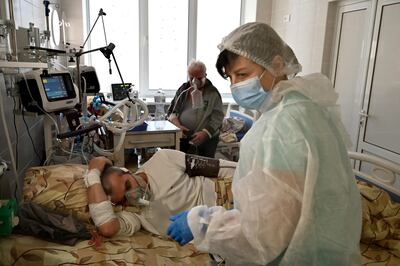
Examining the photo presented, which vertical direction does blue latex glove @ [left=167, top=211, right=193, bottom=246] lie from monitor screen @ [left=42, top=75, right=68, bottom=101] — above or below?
below

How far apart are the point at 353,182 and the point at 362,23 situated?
240 centimetres

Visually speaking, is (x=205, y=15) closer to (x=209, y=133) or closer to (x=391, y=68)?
(x=209, y=133)

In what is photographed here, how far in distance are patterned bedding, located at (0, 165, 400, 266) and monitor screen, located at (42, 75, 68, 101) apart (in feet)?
1.31

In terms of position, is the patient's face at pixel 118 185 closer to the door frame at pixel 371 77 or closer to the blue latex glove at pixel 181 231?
the blue latex glove at pixel 181 231

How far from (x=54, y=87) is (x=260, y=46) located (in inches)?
52.3

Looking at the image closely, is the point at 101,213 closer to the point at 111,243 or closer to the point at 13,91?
the point at 111,243

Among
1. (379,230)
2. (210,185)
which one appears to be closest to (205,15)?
(210,185)

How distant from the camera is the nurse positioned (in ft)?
2.66

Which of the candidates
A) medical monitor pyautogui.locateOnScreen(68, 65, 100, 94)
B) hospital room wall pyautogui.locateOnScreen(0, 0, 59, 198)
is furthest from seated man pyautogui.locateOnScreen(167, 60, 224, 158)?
hospital room wall pyautogui.locateOnScreen(0, 0, 59, 198)

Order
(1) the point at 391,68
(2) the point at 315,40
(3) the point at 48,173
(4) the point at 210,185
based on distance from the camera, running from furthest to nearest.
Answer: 1. (2) the point at 315,40
2. (1) the point at 391,68
3. (4) the point at 210,185
4. (3) the point at 48,173

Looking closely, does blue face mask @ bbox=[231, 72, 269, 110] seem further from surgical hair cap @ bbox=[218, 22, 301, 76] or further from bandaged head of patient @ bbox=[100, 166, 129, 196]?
bandaged head of patient @ bbox=[100, 166, 129, 196]

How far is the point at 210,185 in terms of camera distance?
1.98 m

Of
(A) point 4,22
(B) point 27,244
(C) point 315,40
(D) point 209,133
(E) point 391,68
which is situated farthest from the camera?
(C) point 315,40

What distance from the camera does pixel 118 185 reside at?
179 cm
